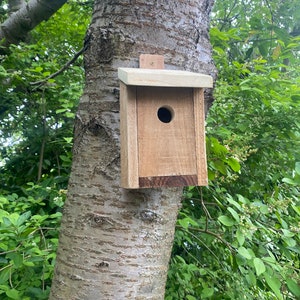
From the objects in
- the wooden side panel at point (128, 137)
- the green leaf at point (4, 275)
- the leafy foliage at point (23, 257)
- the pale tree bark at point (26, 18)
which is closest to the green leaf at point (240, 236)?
the wooden side panel at point (128, 137)

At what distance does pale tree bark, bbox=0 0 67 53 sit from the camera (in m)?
2.74

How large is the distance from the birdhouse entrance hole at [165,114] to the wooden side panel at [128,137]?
0.48 feet

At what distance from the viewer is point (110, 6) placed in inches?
45.0

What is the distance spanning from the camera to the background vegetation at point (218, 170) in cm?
140

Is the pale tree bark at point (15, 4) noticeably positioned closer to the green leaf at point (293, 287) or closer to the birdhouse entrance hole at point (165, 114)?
the birdhouse entrance hole at point (165, 114)

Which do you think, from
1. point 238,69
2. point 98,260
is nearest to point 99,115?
point 98,260

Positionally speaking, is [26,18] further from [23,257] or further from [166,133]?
[166,133]

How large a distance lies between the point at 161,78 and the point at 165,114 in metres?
0.18

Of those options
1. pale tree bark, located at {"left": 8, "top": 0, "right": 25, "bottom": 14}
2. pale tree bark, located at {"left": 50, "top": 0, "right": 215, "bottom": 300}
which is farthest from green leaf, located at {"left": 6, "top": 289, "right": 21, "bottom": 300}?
pale tree bark, located at {"left": 8, "top": 0, "right": 25, "bottom": 14}

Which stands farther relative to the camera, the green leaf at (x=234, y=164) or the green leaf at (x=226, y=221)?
the green leaf at (x=234, y=164)

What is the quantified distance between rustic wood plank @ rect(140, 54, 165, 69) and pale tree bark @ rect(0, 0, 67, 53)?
189 centimetres

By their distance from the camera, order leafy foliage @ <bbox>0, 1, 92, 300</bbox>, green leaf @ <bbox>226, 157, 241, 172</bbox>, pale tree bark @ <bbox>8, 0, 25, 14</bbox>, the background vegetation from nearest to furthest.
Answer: the background vegetation → green leaf @ <bbox>226, 157, 241, 172</bbox> → leafy foliage @ <bbox>0, 1, 92, 300</bbox> → pale tree bark @ <bbox>8, 0, 25, 14</bbox>

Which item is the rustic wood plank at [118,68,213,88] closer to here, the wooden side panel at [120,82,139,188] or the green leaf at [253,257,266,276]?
the wooden side panel at [120,82,139,188]

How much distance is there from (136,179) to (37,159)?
6.76 feet
